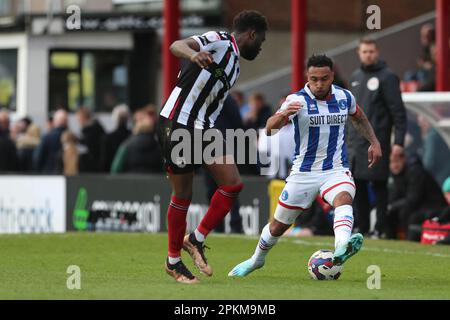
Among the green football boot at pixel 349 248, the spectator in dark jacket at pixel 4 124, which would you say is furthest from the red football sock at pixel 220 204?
the spectator in dark jacket at pixel 4 124

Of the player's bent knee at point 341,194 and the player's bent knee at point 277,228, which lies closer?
the player's bent knee at point 341,194

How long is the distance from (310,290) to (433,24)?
17.6 meters

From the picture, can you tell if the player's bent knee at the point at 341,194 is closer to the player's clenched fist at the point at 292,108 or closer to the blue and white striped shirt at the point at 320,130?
the blue and white striped shirt at the point at 320,130

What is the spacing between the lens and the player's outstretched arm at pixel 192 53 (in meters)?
9.91

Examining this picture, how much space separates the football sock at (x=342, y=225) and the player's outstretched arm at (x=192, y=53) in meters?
1.62

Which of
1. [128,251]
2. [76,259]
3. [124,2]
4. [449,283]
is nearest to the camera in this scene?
[449,283]

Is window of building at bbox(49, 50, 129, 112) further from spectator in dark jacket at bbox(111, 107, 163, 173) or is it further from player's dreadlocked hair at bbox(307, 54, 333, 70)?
player's dreadlocked hair at bbox(307, 54, 333, 70)

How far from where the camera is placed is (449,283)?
11.0 m

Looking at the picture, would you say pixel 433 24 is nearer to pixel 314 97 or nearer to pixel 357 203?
pixel 357 203

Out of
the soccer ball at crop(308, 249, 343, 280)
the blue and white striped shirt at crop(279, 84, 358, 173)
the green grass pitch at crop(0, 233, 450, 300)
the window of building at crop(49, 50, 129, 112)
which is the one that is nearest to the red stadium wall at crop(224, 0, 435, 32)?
the window of building at crop(49, 50, 129, 112)

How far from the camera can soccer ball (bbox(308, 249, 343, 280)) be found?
11117 mm

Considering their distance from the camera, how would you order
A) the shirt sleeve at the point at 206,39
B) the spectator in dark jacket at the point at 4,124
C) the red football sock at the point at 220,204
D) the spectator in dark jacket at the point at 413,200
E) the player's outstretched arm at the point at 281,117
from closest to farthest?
1. the shirt sleeve at the point at 206,39
2. the player's outstretched arm at the point at 281,117
3. the red football sock at the point at 220,204
4. the spectator in dark jacket at the point at 413,200
5. the spectator in dark jacket at the point at 4,124

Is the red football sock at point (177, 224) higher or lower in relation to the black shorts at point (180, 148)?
lower

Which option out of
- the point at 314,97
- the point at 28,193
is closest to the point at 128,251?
the point at 314,97
